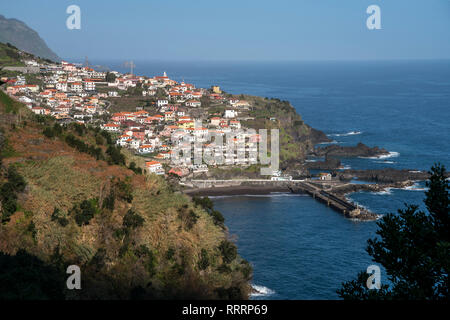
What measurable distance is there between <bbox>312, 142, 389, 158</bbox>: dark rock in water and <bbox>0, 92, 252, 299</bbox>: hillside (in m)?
38.0

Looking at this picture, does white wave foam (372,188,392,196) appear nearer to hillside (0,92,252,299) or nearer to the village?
the village

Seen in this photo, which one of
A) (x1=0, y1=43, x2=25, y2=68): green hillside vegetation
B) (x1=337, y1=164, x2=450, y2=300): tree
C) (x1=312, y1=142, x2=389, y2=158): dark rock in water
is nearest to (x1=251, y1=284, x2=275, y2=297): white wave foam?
(x1=337, y1=164, x2=450, y2=300): tree

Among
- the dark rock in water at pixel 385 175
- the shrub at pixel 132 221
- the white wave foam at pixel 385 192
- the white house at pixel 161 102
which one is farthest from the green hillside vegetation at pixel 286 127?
the shrub at pixel 132 221

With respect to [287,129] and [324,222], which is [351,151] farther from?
[324,222]

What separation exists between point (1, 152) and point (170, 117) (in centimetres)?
4539

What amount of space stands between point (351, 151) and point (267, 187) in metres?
17.2

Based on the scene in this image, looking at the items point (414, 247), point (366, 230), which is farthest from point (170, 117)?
point (414, 247)

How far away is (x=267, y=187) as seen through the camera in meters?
44.9

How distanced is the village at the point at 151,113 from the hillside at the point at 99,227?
2076cm

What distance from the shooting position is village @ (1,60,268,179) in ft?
166

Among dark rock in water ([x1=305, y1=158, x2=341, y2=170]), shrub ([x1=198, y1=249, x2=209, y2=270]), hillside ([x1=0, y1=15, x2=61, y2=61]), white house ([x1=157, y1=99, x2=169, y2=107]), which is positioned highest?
hillside ([x1=0, y1=15, x2=61, y2=61])

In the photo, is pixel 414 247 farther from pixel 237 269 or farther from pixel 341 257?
pixel 341 257

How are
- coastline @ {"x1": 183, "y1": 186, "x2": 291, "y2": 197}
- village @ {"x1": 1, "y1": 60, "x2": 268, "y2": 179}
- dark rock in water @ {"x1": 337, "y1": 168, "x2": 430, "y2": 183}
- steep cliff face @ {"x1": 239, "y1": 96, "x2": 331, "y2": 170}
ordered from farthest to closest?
1. steep cliff face @ {"x1": 239, "y1": 96, "x2": 331, "y2": 170}
2. village @ {"x1": 1, "y1": 60, "x2": 268, "y2": 179}
3. dark rock in water @ {"x1": 337, "y1": 168, "x2": 430, "y2": 183}
4. coastline @ {"x1": 183, "y1": 186, "x2": 291, "y2": 197}
